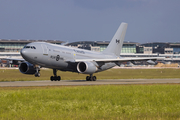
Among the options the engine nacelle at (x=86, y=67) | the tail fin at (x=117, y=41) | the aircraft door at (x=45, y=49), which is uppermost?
the tail fin at (x=117, y=41)

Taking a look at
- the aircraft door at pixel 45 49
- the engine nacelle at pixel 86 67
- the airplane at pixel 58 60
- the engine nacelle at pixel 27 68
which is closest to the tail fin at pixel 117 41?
the airplane at pixel 58 60

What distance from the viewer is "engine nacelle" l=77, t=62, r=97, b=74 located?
38.5m

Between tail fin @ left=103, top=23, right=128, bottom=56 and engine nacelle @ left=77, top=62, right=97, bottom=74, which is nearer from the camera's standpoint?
engine nacelle @ left=77, top=62, right=97, bottom=74

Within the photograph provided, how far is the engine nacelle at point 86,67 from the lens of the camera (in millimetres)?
38500

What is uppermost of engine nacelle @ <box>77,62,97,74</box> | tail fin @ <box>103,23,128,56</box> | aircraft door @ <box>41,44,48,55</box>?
tail fin @ <box>103,23,128,56</box>

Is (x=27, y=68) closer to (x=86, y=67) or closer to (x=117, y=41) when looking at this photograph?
(x=86, y=67)

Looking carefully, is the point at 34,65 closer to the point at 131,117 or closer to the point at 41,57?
the point at 41,57

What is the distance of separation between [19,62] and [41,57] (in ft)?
24.2

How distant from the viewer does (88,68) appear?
38594 millimetres

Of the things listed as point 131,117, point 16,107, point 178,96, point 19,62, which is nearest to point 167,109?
point 131,117

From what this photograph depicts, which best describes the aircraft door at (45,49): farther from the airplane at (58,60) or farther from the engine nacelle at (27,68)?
the engine nacelle at (27,68)

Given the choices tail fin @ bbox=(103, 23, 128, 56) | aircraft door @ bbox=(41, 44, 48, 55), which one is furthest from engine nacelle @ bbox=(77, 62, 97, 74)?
tail fin @ bbox=(103, 23, 128, 56)

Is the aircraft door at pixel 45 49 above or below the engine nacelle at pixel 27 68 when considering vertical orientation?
above

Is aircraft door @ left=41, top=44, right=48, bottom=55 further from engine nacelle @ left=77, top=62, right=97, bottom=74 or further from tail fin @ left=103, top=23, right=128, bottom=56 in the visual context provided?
tail fin @ left=103, top=23, right=128, bottom=56
